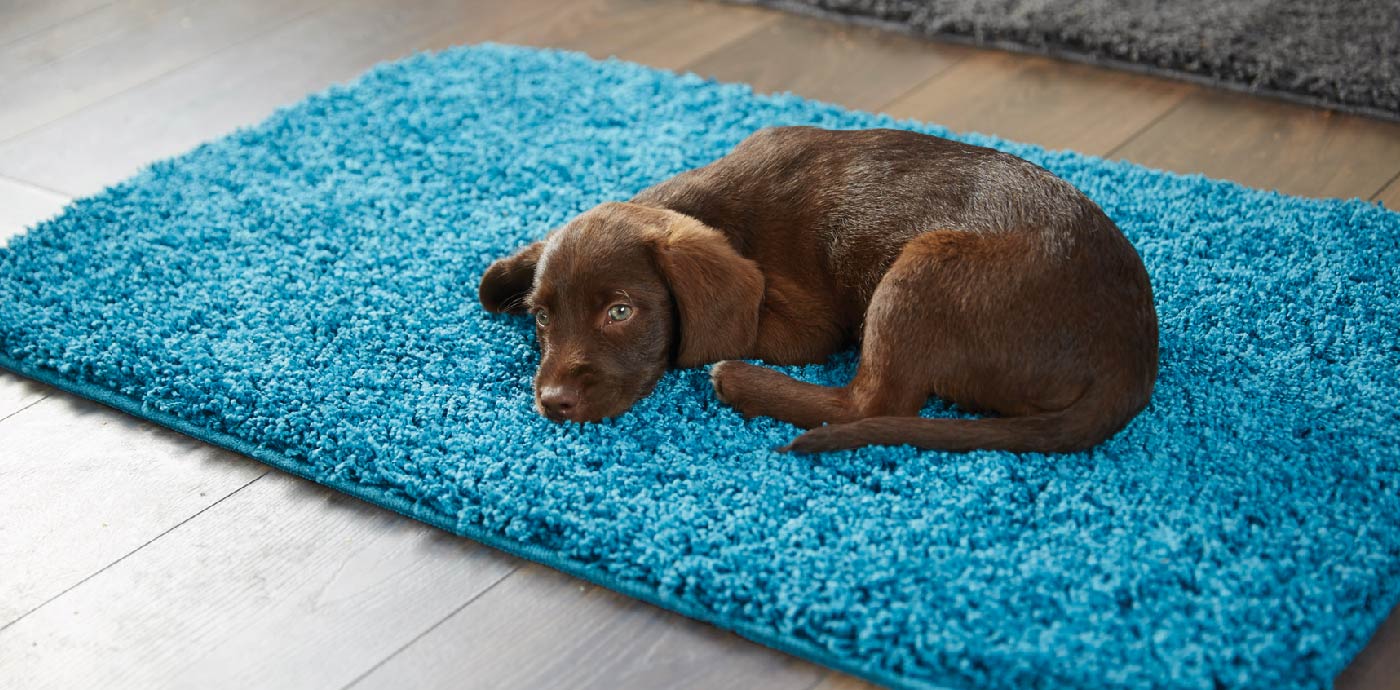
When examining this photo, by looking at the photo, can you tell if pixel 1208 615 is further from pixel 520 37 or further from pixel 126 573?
pixel 520 37

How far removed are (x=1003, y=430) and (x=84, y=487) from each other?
1753mm

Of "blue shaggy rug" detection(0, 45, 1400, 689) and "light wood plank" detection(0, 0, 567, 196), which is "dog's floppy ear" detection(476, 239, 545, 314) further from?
"light wood plank" detection(0, 0, 567, 196)

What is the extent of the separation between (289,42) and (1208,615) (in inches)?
156

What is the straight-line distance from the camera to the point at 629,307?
243 centimetres

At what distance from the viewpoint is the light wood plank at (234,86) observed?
390cm

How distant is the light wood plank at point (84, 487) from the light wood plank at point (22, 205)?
3.37 ft

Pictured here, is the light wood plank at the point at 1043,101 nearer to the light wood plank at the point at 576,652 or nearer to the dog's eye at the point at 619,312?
the dog's eye at the point at 619,312

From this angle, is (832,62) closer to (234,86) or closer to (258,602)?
(234,86)

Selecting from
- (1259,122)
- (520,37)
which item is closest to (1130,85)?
(1259,122)

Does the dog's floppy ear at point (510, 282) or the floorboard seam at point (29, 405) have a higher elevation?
the dog's floppy ear at point (510, 282)

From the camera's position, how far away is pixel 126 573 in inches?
87.8

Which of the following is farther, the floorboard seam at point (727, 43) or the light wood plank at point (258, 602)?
the floorboard seam at point (727, 43)

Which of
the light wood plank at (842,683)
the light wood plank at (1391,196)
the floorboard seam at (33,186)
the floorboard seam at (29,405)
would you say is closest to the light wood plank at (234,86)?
the floorboard seam at (33,186)

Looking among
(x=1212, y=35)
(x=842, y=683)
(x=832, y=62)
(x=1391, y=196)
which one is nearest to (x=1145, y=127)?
(x=1212, y=35)
